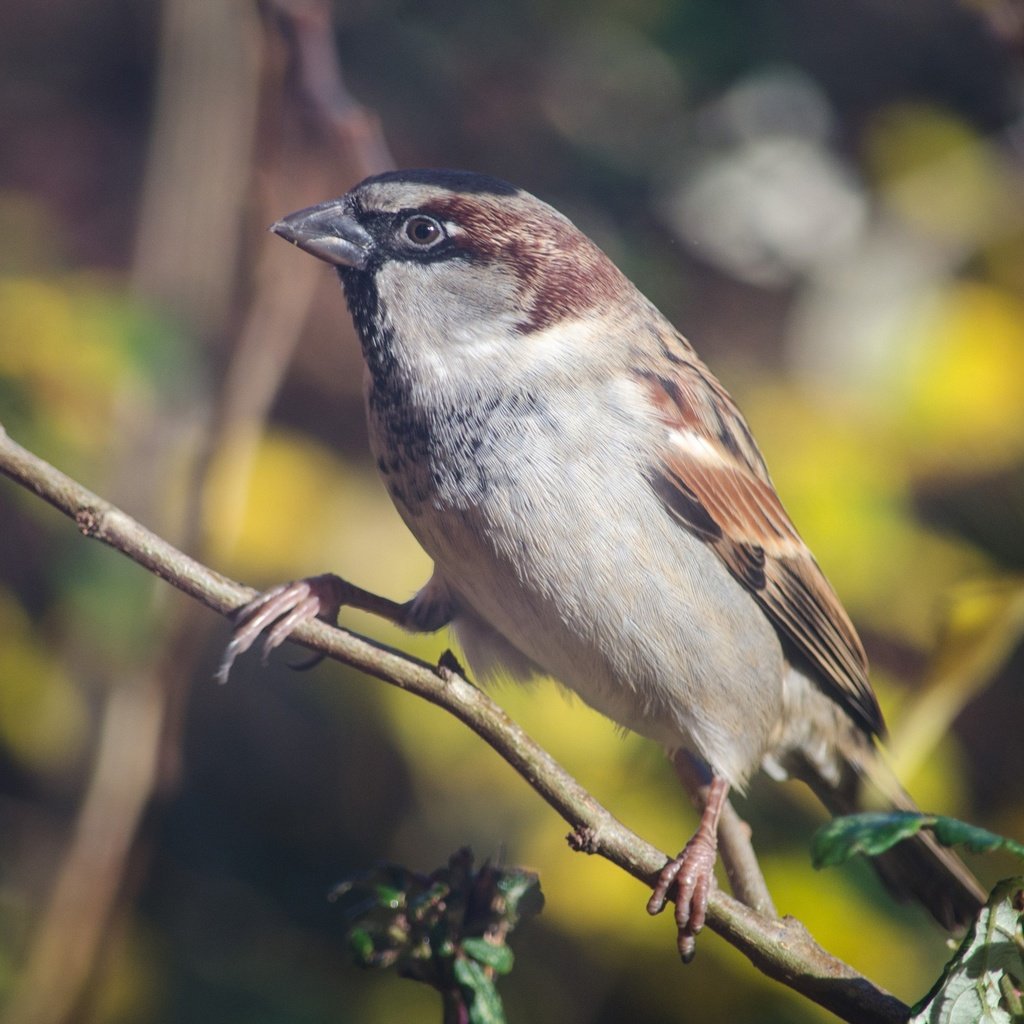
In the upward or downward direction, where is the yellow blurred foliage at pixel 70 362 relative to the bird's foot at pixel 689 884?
upward

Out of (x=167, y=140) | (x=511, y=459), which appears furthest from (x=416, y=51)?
(x=511, y=459)

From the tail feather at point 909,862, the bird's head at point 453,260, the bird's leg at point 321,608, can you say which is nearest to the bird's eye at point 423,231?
the bird's head at point 453,260

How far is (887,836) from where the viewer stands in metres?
0.85

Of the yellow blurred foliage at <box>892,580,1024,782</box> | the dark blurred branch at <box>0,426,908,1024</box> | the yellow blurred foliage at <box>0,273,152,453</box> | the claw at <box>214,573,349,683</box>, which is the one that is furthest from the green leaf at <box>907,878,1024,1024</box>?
the yellow blurred foliage at <box>0,273,152,453</box>

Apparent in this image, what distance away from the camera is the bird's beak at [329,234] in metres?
1.29

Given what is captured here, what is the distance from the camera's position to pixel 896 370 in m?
1.97

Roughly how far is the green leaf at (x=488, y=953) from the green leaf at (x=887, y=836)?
29 centimetres

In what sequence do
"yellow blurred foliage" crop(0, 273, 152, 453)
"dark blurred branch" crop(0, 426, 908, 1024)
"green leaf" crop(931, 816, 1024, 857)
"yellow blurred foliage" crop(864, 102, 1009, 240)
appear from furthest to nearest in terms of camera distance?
"yellow blurred foliage" crop(864, 102, 1009, 240) < "yellow blurred foliage" crop(0, 273, 152, 453) < "dark blurred branch" crop(0, 426, 908, 1024) < "green leaf" crop(931, 816, 1024, 857)

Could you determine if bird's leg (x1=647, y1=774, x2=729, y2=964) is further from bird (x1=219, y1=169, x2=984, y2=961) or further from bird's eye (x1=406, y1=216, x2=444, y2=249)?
bird's eye (x1=406, y1=216, x2=444, y2=249)

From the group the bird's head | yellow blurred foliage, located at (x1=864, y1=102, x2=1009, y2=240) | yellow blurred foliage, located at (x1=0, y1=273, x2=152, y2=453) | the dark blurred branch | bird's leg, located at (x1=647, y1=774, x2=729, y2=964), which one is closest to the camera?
the dark blurred branch

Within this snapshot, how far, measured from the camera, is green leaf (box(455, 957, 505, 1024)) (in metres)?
1.00

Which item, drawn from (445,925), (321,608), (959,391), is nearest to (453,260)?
(321,608)

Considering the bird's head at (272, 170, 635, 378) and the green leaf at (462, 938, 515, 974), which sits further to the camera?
the bird's head at (272, 170, 635, 378)

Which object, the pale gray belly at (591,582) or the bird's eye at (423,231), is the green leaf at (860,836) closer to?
the pale gray belly at (591,582)
